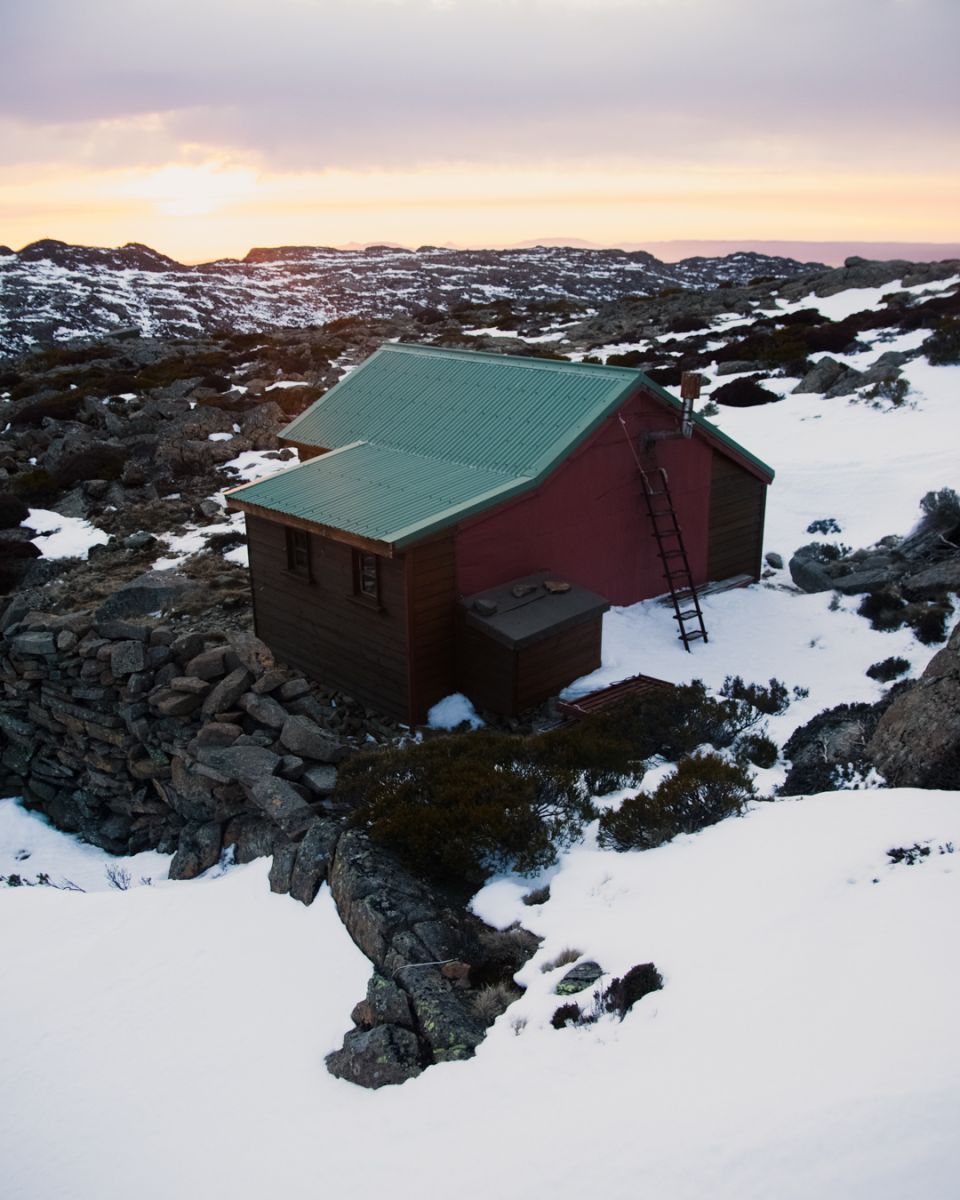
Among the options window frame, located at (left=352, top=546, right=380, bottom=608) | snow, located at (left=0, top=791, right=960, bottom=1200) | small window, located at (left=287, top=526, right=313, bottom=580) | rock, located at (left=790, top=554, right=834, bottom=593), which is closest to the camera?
snow, located at (left=0, top=791, right=960, bottom=1200)

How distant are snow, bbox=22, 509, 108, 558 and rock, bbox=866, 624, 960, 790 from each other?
18021mm

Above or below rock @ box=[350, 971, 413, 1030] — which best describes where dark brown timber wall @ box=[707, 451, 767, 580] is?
above

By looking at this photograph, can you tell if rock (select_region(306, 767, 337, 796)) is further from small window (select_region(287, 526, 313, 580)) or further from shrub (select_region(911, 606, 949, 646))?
shrub (select_region(911, 606, 949, 646))

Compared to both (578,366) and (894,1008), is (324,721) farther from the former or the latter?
(894,1008)

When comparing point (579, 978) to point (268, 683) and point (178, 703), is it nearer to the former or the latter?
point (268, 683)

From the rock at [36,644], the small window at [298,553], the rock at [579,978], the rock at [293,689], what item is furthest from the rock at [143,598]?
the rock at [579,978]

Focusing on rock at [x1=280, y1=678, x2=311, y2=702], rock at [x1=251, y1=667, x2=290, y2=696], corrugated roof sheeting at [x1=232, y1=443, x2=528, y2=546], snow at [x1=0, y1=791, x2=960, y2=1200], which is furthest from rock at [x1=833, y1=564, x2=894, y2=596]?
rock at [x1=251, y1=667, x2=290, y2=696]

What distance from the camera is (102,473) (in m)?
27.5

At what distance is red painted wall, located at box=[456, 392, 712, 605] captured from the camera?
45.8ft

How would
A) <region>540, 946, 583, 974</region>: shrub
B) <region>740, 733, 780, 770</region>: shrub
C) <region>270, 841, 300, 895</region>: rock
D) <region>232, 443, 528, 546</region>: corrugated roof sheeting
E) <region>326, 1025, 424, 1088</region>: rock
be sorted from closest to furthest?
<region>326, 1025, 424, 1088</region>: rock → <region>540, 946, 583, 974</region>: shrub → <region>270, 841, 300, 895</region>: rock → <region>740, 733, 780, 770</region>: shrub → <region>232, 443, 528, 546</region>: corrugated roof sheeting

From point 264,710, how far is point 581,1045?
7.66m

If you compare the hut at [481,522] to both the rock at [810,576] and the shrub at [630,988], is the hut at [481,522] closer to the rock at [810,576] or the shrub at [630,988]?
the rock at [810,576]

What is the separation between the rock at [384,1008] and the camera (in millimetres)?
7246

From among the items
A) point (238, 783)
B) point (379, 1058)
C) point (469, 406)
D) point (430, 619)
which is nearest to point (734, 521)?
point (469, 406)
